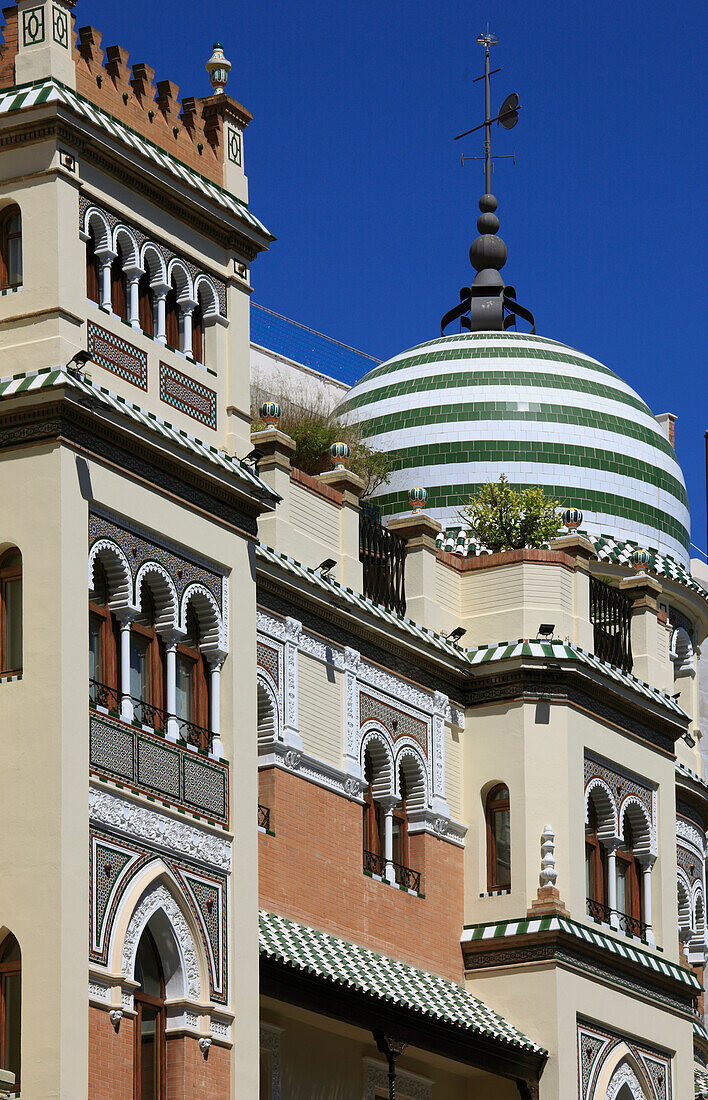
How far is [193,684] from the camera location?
2455cm

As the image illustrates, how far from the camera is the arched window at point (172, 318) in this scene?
2564cm

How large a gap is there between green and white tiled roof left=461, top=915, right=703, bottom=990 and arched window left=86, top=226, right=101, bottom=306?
33.1 feet

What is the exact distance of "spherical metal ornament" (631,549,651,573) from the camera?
118ft

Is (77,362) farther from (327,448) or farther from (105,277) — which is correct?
(327,448)

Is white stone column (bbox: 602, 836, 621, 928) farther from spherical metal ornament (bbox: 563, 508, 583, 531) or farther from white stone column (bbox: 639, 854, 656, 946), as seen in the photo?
spherical metal ornament (bbox: 563, 508, 583, 531)

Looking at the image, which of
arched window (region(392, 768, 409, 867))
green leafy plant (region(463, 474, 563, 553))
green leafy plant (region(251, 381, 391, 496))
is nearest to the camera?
arched window (region(392, 768, 409, 867))

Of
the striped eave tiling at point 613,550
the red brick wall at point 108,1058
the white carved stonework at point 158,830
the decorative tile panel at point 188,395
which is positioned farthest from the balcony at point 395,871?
the red brick wall at point 108,1058

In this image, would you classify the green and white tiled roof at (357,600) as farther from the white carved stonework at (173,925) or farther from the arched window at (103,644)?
the white carved stonework at (173,925)

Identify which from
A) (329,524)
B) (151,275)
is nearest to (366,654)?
(329,524)

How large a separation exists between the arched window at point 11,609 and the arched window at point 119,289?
3.17 meters

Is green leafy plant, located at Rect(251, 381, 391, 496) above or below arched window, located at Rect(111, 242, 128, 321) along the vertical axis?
above

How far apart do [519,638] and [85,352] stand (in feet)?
32.9

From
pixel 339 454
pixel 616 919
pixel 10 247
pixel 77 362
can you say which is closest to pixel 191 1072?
pixel 77 362

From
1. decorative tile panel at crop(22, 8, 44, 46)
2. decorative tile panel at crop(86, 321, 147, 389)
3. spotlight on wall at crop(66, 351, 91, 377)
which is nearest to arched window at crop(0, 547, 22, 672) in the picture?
spotlight on wall at crop(66, 351, 91, 377)
